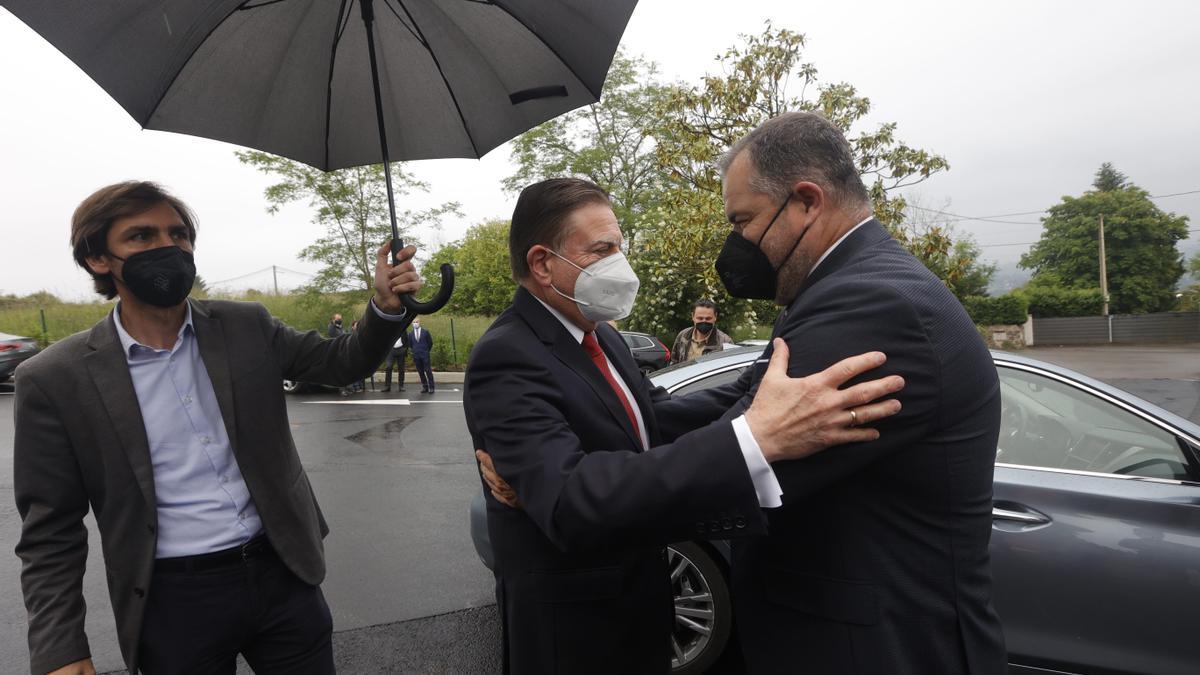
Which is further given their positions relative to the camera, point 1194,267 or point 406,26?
point 1194,267

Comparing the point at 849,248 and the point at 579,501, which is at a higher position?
the point at 849,248

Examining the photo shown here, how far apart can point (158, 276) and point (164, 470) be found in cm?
55

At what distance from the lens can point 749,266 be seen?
62.7 inches

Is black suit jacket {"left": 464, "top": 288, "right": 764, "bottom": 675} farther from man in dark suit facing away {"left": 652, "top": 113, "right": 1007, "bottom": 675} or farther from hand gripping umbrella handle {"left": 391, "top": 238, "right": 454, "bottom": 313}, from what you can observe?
hand gripping umbrella handle {"left": 391, "top": 238, "right": 454, "bottom": 313}

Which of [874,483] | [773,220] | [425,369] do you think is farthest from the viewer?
[425,369]

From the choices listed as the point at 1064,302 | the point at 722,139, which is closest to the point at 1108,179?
the point at 1064,302

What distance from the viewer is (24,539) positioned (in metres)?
1.76

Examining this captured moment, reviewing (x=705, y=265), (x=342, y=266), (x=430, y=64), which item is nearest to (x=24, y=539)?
(x=430, y=64)

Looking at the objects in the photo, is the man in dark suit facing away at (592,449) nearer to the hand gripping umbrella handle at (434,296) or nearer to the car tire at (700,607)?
the hand gripping umbrella handle at (434,296)

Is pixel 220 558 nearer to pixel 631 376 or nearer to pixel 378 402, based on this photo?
pixel 631 376

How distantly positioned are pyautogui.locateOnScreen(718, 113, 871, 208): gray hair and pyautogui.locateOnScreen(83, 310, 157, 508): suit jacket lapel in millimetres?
1772

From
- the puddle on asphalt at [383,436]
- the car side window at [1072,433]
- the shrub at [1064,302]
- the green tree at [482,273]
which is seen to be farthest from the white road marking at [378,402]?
the shrub at [1064,302]

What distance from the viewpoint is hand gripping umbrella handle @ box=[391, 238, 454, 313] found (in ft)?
5.90

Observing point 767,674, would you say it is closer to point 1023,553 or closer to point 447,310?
point 1023,553
